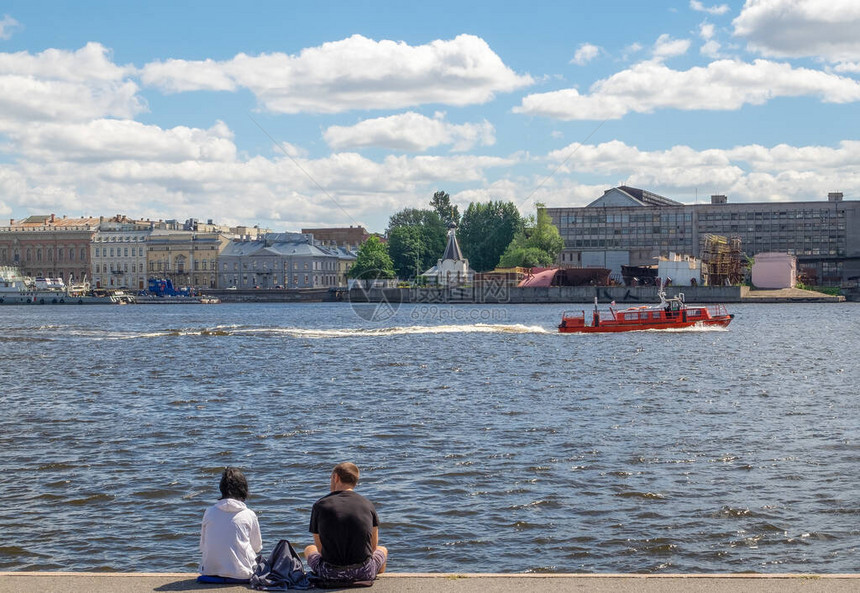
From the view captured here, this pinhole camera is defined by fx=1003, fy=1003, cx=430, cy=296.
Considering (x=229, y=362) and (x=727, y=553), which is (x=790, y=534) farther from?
(x=229, y=362)

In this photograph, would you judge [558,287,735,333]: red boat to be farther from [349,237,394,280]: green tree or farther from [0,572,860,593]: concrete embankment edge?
[349,237,394,280]: green tree

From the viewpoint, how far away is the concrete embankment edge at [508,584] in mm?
9859

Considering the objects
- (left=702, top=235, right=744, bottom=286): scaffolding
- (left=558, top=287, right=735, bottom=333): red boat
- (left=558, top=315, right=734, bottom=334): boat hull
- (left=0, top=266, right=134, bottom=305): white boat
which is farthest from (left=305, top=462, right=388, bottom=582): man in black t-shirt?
(left=0, top=266, right=134, bottom=305): white boat

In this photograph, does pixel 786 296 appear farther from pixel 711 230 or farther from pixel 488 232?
pixel 488 232

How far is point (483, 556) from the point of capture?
14391mm

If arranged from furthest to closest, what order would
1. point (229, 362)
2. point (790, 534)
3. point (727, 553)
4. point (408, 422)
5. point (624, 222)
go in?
point (624, 222), point (229, 362), point (408, 422), point (790, 534), point (727, 553)

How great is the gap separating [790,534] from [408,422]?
13388 millimetres

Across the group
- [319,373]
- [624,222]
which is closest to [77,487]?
[319,373]

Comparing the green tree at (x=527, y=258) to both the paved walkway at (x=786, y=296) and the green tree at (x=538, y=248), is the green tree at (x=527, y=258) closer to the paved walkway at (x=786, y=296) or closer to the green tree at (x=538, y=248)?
the green tree at (x=538, y=248)

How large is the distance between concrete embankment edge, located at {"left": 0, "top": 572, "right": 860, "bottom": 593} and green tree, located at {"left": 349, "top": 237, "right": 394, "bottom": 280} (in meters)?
157

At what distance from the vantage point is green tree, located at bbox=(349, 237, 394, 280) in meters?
168

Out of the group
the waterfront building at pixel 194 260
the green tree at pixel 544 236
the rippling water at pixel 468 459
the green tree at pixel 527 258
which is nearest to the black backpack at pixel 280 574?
the rippling water at pixel 468 459

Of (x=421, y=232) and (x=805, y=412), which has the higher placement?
(x=421, y=232)

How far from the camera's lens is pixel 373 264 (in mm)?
169000
